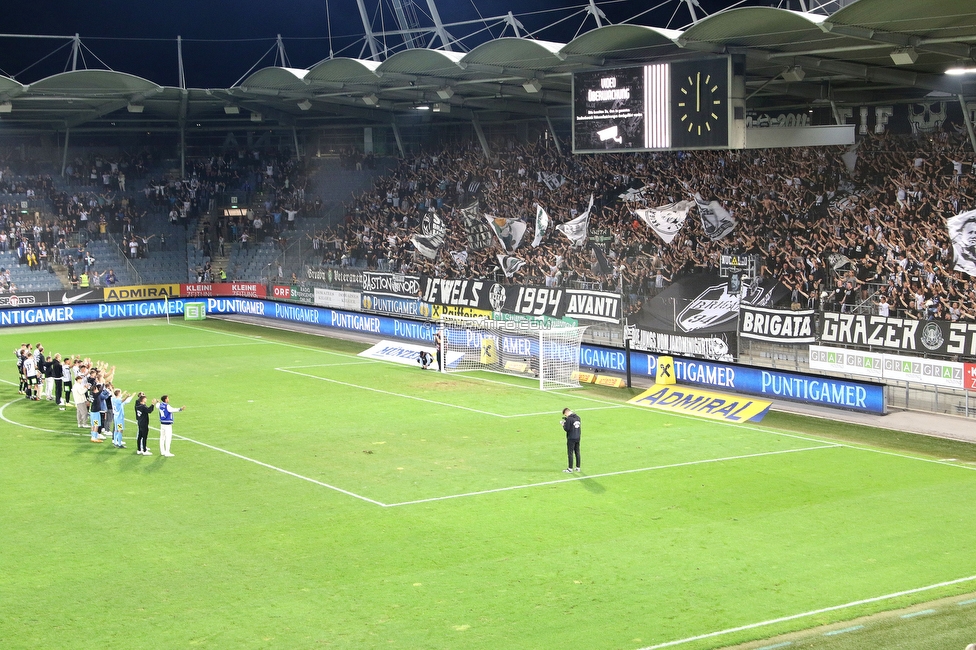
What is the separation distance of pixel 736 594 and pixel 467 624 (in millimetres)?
4089

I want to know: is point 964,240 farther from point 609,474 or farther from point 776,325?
point 609,474

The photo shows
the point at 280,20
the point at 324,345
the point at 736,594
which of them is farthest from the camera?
the point at 280,20

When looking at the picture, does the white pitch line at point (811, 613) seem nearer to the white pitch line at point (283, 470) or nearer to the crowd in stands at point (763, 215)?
the white pitch line at point (283, 470)

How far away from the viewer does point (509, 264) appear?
160 ft

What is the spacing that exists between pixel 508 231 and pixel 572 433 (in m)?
27.2

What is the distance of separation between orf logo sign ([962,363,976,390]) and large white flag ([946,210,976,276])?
16.7ft

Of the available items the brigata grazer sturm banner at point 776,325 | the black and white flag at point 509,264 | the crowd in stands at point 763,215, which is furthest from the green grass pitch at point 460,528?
Answer: the black and white flag at point 509,264

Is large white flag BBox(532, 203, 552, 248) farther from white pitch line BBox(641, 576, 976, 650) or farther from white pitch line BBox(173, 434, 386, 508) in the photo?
white pitch line BBox(641, 576, 976, 650)

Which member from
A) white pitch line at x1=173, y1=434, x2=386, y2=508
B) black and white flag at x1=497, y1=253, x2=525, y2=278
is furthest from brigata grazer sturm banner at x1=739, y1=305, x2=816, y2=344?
white pitch line at x1=173, y1=434, x2=386, y2=508

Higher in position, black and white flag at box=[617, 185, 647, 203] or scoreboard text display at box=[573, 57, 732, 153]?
scoreboard text display at box=[573, 57, 732, 153]

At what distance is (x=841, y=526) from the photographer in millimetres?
19781

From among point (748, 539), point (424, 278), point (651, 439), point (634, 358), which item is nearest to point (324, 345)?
point (424, 278)

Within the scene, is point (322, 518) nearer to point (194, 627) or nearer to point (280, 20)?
point (194, 627)

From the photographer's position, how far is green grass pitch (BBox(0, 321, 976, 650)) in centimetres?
1514
